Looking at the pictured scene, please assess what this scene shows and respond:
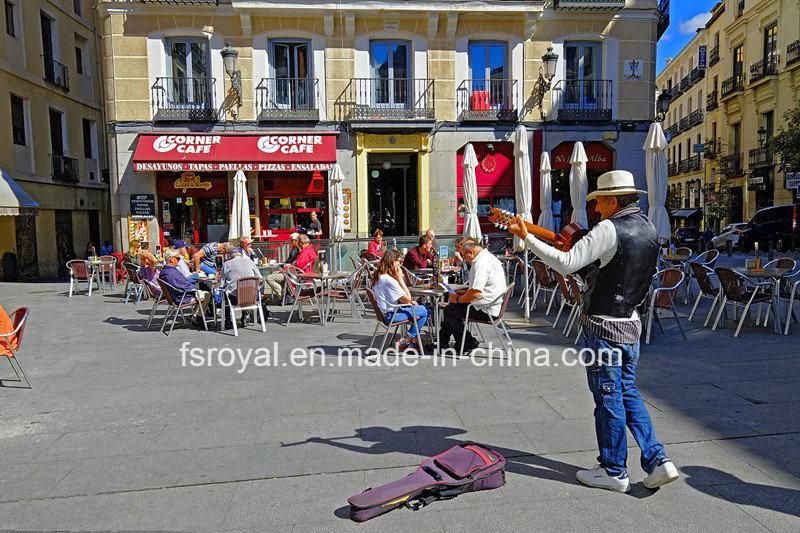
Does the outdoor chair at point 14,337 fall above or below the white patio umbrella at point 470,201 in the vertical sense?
below

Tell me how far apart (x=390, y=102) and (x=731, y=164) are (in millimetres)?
26512

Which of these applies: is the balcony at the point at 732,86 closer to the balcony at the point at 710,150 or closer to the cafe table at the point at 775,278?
the balcony at the point at 710,150

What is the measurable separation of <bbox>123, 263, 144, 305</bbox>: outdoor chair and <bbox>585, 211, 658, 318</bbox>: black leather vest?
11.1 meters

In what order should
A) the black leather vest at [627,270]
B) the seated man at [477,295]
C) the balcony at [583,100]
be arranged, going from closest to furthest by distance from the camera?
the black leather vest at [627,270] → the seated man at [477,295] → the balcony at [583,100]

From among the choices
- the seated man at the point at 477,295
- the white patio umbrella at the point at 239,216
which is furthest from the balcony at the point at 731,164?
the seated man at the point at 477,295

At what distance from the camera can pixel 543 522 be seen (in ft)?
10.6

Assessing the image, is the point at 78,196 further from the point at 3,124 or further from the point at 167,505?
the point at 167,505

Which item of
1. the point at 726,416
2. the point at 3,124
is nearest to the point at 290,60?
the point at 3,124

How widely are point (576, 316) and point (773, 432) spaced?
3891 mm

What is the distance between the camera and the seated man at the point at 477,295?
22.2 feet

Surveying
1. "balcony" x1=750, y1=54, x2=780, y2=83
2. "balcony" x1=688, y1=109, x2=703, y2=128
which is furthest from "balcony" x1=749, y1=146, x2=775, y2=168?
"balcony" x1=688, y1=109, x2=703, y2=128

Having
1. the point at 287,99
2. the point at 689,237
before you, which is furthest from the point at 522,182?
the point at 689,237

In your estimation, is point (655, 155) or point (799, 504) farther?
point (655, 155)

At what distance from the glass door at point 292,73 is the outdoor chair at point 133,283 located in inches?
278
